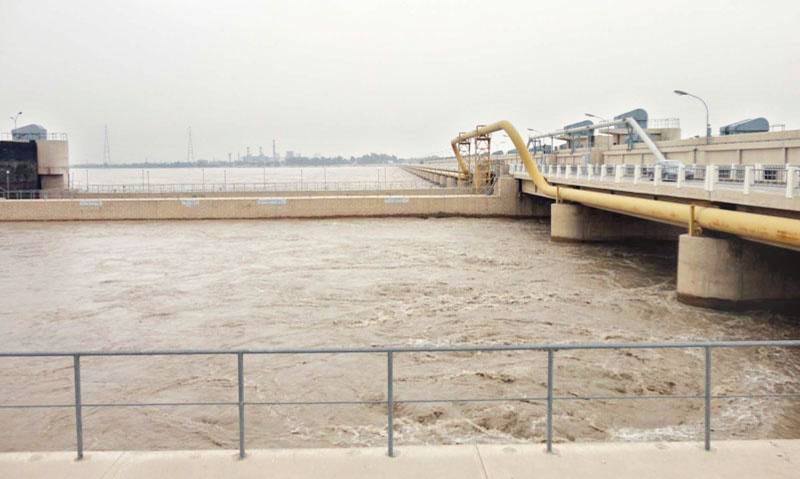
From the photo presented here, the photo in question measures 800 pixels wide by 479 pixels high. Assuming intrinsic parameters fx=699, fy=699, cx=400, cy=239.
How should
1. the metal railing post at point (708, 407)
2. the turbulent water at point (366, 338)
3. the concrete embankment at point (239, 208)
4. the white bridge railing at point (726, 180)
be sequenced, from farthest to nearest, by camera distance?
1. the concrete embankment at point (239, 208)
2. the white bridge railing at point (726, 180)
3. the turbulent water at point (366, 338)
4. the metal railing post at point (708, 407)

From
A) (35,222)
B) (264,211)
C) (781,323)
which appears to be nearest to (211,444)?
(781,323)

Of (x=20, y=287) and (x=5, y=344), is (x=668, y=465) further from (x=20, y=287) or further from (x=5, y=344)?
Result: (x=20, y=287)

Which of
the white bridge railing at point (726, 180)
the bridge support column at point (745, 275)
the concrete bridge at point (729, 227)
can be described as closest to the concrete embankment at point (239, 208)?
the white bridge railing at point (726, 180)

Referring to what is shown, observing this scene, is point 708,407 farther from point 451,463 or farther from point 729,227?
point 729,227

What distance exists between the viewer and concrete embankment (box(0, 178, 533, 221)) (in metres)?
45.8

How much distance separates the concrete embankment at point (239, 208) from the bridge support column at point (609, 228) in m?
14.1

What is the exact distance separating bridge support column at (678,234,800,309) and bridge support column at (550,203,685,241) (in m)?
16.2

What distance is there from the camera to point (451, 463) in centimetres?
501

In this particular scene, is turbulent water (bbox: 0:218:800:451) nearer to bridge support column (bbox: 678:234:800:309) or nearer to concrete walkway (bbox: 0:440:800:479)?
bridge support column (bbox: 678:234:800:309)

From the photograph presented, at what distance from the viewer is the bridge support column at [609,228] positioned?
1374 inches

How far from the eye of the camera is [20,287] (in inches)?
923

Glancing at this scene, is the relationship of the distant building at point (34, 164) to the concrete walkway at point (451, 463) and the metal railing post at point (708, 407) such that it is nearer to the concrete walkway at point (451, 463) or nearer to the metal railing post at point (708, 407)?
the concrete walkway at point (451, 463)

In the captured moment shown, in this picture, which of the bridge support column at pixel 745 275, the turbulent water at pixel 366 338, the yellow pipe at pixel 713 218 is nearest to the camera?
the turbulent water at pixel 366 338

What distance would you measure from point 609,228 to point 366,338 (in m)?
22.5
